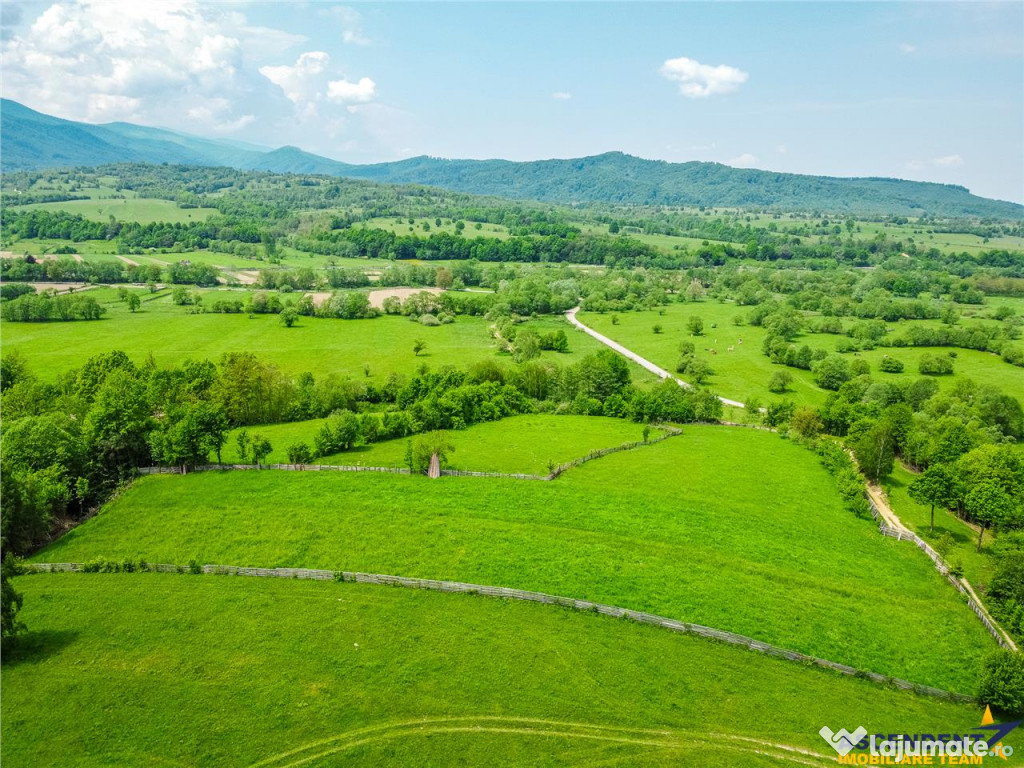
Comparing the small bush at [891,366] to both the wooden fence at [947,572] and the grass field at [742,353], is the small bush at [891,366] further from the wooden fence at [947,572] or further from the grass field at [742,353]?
the wooden fence at [947,572]

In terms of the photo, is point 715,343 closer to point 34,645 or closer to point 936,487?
point 936,487

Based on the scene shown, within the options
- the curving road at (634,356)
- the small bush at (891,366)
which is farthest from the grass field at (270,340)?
the small bush at (891,366)

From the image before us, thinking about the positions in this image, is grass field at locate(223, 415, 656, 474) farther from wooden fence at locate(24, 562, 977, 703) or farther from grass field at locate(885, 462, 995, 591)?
grass field at locate(885, 462, 995, 591)

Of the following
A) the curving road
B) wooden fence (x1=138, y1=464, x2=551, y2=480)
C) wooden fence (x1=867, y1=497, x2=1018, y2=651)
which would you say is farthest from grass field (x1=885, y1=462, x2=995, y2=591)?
wooden fence (x1=138, y1=464, x2=551, y2=480)

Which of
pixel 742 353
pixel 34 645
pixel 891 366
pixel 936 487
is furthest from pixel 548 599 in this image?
pixel 891 366

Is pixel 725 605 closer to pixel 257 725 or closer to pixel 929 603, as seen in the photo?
pixel 929 603

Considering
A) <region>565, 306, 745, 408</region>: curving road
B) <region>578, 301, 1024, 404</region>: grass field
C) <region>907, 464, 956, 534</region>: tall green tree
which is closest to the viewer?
<region>907, 464, 956, 534</region>: tall green tree
